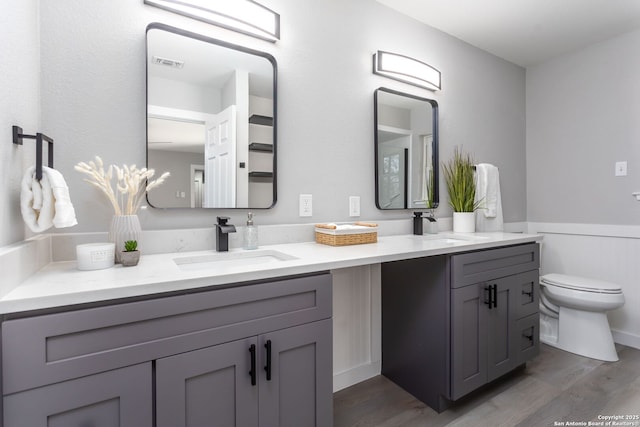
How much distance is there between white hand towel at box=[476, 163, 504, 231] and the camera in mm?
2379

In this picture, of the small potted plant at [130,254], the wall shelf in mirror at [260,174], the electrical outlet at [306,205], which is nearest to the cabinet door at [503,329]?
the electrical outlet at [306,205]

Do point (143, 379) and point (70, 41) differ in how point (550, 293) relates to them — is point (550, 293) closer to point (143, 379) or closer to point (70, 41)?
point (143, 379)

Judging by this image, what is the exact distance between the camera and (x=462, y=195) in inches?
87.2

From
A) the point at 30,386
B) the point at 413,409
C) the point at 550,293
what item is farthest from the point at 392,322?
the point at 30,386

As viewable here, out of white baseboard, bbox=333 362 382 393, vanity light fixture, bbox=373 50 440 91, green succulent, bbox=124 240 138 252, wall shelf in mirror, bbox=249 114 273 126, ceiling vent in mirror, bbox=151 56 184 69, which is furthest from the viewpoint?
vanity light fixture, bbox=373 50 440 91

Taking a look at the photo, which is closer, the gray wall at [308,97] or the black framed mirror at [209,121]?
the gray wall at [308,97]

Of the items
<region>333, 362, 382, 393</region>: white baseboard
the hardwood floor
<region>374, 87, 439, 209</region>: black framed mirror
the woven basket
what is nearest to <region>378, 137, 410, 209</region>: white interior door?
<region>374, 87, 439, 209</region>: black framed mirror

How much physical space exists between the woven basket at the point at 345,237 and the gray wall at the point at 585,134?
6.72ft

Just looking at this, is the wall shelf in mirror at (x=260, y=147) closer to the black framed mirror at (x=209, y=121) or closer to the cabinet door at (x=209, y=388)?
the black framed mirror at (x=209, y=121)

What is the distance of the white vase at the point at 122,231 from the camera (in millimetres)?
1082

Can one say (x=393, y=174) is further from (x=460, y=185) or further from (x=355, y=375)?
(x=355, y=375)

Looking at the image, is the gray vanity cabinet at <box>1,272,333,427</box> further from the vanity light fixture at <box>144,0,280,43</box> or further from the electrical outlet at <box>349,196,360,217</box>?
the vanity light fixture at <box>144,0,280,43</box>

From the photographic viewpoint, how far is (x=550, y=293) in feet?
7.47

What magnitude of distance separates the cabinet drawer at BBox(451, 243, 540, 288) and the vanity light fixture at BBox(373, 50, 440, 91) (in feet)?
3.86
